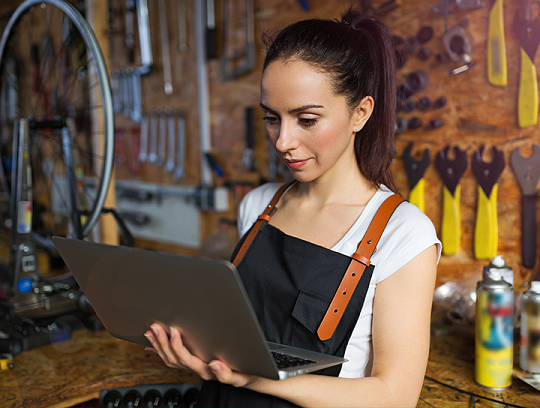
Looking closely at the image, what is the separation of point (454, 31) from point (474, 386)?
0.96 m

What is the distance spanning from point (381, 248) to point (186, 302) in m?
0.40

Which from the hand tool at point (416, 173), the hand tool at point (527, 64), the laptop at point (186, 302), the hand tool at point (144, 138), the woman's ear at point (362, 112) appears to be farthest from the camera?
the hand tool at point (144, 138)

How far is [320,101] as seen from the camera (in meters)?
0.91

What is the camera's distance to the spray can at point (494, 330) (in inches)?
39.3

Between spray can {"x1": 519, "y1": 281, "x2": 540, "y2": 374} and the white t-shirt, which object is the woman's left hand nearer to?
the white t-shirt

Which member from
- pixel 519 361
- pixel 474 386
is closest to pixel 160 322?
pixel 474 386

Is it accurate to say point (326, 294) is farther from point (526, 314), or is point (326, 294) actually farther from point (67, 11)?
point (67, 11)

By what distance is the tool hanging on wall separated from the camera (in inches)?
77.3

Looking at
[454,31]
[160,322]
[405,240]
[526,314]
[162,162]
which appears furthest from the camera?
[162,162]

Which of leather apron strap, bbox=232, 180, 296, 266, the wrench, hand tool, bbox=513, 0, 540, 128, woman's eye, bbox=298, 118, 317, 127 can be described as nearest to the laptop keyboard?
leather apron strap, bbox=232, 180, 296, 266

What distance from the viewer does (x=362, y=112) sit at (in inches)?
39.4

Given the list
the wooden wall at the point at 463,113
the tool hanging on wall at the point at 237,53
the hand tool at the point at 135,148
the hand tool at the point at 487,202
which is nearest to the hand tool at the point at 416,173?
the wooden wall at the point at 463,113

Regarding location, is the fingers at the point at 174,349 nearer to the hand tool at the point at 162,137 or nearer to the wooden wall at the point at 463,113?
the wooden wall at the point at 463,113

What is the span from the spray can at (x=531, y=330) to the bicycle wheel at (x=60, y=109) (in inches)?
44.6
